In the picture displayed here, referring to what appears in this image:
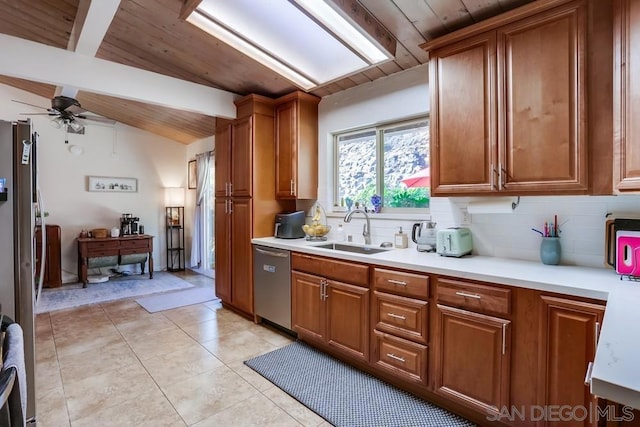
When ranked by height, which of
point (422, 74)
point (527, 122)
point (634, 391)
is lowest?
point (634, 391)

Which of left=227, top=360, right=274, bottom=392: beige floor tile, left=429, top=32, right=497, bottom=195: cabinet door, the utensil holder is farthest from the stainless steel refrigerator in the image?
the utensil holder

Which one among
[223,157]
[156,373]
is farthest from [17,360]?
[223,157]

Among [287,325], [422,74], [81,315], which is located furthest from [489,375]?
[81,315]

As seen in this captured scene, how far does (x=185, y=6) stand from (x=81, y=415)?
106 inches

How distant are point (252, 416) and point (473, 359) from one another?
1.31 metres

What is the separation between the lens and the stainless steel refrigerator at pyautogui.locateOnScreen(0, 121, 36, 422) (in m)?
1.74

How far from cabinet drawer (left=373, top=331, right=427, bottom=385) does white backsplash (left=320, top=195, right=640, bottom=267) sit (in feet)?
2.78

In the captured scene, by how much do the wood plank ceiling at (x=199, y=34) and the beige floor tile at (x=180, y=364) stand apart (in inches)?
102

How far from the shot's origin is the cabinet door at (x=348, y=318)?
7.75ft

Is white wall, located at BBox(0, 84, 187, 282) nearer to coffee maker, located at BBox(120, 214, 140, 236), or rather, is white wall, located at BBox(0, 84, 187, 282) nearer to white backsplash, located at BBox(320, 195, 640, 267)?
coffee maker, located at BBox(120, 214, 140, 236)

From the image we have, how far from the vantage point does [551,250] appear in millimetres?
1964

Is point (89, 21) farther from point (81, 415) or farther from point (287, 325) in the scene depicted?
point (287, 325)

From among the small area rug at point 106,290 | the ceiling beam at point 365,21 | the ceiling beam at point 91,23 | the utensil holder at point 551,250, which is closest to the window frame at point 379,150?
the ceiling beam at point 365,21

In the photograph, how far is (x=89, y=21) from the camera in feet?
7.53
